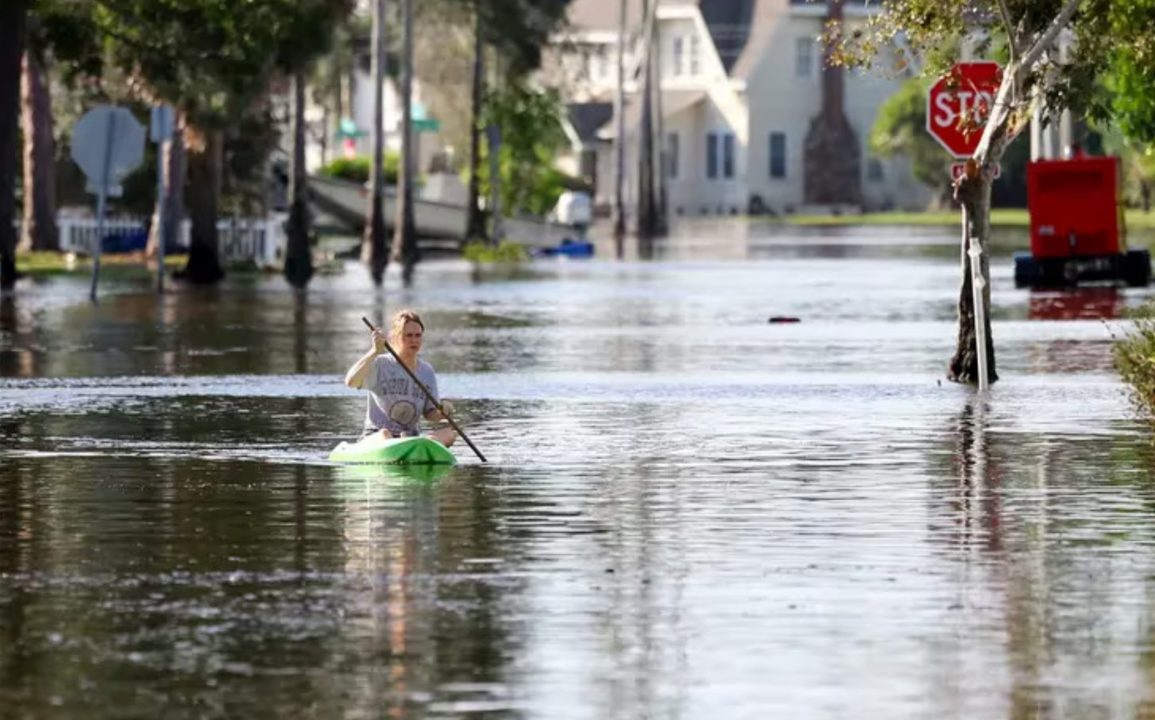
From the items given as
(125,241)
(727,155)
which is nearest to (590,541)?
(125,241)

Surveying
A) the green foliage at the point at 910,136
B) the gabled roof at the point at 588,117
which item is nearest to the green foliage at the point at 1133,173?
the green foliage at the point at 910,136

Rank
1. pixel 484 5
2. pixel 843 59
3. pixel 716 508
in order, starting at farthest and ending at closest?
pixel 484 5 → pixel 843 59 → pixel 716 508

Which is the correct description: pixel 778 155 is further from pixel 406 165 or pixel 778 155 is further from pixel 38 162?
pixel 38 162

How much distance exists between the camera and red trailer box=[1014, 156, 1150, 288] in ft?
163

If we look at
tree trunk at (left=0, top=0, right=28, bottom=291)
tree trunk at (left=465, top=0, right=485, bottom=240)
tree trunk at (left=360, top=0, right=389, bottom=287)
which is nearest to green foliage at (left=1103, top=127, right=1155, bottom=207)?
tree trunk at (left=465, top=0, right=485, bottom=240)

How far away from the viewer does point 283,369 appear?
32.2 m

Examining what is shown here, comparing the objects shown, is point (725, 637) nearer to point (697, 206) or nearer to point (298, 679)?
point (298, 679)

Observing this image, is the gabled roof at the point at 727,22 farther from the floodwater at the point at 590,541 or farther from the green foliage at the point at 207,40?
the floodwater at the point at 590,541

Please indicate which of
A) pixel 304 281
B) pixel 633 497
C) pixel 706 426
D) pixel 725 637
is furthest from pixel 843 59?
pixel 304 281

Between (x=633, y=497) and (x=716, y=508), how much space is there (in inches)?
33.5

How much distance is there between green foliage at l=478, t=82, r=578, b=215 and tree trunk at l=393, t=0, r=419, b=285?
46.4 feet

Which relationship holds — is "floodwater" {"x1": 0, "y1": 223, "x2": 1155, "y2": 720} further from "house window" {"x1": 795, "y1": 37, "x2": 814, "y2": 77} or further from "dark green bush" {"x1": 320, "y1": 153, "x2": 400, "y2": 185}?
"house window" {"x1": 795, "y1": 37, "x2": 814, "y2": 77}

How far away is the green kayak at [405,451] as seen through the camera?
2070cm

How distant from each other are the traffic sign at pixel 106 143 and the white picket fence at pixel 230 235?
61.6 ft
